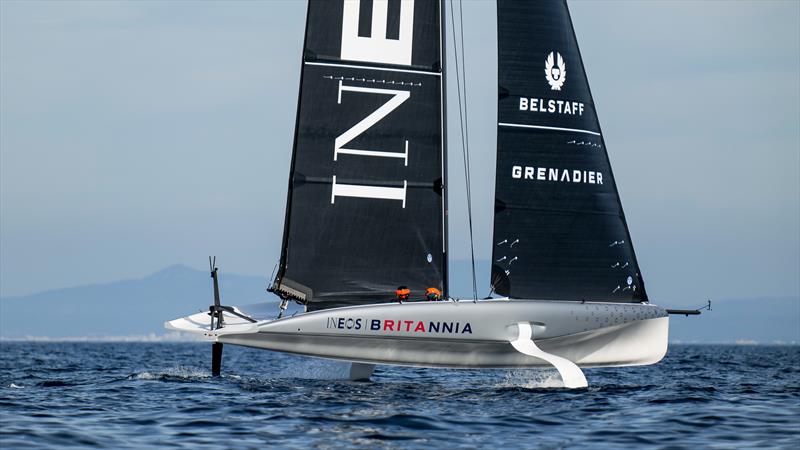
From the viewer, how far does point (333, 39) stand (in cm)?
2208

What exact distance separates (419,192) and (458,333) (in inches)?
117

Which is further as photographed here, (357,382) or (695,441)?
(357,382)

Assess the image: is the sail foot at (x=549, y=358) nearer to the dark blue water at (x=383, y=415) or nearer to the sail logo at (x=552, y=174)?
the dark blue water at (x=383, y=415)

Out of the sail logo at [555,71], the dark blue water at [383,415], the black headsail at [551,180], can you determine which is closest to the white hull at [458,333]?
the dark blue water at [383,415]

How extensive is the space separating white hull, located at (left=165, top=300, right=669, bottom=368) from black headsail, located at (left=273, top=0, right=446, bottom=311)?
1.23 meters

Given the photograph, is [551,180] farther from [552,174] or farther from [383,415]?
[383,415]

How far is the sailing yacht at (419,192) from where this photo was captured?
72.1ft

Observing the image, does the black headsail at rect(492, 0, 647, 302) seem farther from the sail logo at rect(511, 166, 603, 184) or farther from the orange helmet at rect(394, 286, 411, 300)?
the orange helmet at rect(394, 286, 411, 300)

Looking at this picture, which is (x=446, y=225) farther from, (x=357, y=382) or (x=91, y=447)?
(x=91, y=447)

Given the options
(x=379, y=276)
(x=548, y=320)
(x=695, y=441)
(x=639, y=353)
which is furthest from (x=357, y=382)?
(x=695, y=441)

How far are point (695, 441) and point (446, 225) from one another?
339 inches

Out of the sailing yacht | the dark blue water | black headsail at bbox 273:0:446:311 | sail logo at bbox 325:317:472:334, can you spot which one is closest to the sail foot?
the dark blue water

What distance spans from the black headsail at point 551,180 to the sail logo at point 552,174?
18mm

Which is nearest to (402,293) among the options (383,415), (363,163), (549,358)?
(363,163)
